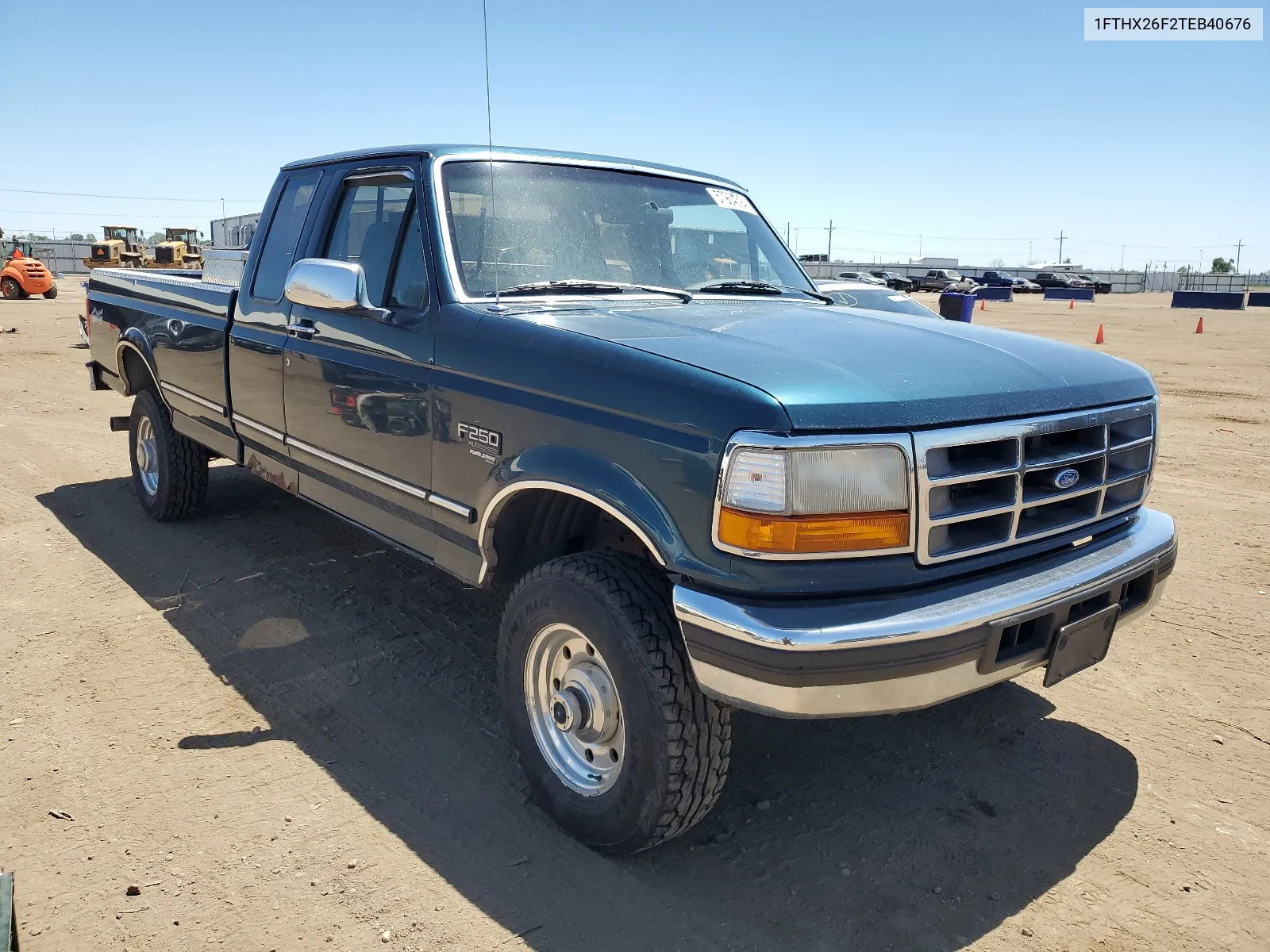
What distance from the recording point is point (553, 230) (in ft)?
11.5

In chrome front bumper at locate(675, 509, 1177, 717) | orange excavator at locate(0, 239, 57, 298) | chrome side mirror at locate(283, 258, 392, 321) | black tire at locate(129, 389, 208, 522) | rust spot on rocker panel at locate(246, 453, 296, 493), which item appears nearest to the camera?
chrome front bumper at locate(675, 509, 1177, 717)

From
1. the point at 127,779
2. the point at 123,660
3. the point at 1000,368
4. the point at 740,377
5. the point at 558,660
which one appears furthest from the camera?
the point at 123,660

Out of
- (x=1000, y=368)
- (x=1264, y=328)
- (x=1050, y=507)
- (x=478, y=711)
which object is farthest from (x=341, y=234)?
(x=1264, y=328)

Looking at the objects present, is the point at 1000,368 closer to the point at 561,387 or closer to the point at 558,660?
the point at 561,387

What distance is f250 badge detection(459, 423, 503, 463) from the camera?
117 inches

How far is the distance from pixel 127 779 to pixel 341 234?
2349mm

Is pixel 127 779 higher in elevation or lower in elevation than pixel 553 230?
lower

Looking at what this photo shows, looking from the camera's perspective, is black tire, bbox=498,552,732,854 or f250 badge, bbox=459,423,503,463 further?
f250 badge, bbox=459,423,503,463

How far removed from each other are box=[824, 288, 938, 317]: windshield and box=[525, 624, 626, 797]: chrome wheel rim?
229 centimetres

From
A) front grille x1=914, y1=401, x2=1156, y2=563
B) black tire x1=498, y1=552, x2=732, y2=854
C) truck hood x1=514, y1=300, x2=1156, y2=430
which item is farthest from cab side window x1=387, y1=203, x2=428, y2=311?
front grille x1=914, y1=401, x2=1156, y2=563

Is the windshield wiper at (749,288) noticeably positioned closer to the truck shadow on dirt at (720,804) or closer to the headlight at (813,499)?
the headlight at (813,499)

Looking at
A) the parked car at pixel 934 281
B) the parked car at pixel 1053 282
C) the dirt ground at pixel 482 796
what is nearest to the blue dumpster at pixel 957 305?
the dirt ground at pixel 482 796

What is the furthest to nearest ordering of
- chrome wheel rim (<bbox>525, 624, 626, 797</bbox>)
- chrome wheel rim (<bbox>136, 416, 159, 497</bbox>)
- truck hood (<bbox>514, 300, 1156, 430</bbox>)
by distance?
1. chrome wheel rim (<bbox>136, 416, 159, 497</bbox>)
2. chrome wheel rim (<bbox>525, 624, 626, 797</bbox>)
3. truck hood (<bbox>514, 300, 1156, 430</bbox>)

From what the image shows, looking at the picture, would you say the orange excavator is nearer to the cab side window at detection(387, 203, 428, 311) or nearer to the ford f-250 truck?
the ford f-250 truck
